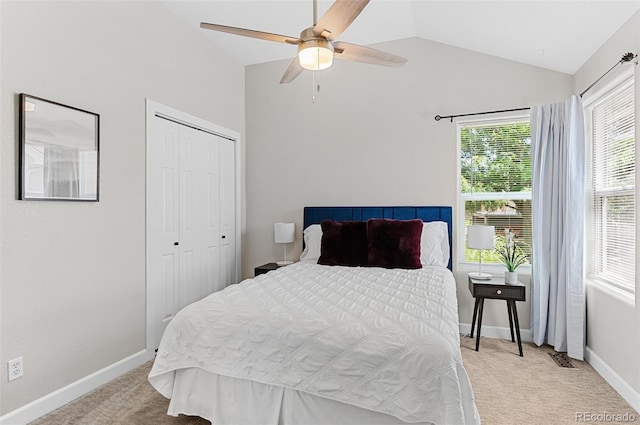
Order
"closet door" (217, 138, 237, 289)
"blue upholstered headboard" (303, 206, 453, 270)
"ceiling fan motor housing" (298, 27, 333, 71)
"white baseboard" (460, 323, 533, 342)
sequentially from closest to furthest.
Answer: "ceiling fan motor housing" (298, 27, 333, 71)
"white baseboard" (460, 323, 533, 342)
"blue upholstered headboard" (303, 206, 453, 270)
"closet door" (217, 138, 237, 289)

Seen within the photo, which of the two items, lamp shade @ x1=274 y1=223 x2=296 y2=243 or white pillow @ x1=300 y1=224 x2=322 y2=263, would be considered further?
lamp shade @ x1=274 y1=223 x2=296 y2=243

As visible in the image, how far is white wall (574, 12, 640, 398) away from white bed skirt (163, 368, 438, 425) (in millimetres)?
1795

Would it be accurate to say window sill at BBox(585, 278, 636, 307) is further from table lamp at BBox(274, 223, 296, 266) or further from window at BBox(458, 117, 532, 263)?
table lamp at BBox(274, 223, 296, 266)

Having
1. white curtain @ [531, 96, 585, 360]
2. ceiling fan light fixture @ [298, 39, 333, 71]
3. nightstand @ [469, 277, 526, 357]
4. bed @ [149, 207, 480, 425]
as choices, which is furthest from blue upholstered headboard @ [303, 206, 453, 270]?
ceiling fan light fixture @ [298, 39, 333, 71]

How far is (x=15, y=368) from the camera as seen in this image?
2.04 metres

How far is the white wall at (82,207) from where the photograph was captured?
2.04 metres

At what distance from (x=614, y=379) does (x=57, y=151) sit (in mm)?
4085

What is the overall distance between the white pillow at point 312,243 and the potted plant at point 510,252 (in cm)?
184

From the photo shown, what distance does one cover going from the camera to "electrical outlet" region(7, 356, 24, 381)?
6.60ft

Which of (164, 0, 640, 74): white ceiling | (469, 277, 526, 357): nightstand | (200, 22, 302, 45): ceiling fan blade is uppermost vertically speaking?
(164, 0, 640, 74): white ceiling

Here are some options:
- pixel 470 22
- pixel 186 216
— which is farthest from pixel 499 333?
pixel 186 216

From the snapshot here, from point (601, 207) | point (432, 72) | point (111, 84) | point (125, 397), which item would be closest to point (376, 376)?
point (125, 397)

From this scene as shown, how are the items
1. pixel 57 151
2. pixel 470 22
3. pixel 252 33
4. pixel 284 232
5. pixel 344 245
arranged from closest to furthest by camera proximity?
pixel 252 33, pixel 57 151, pixel 470 22, pixel 344 245, pixel 284 232

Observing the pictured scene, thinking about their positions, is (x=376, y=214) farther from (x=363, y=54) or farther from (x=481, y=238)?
(x=363, y=54)
